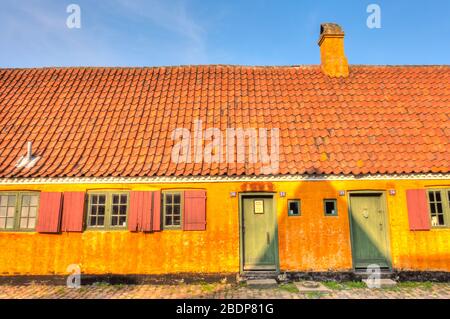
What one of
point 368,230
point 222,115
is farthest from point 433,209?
point 222,115

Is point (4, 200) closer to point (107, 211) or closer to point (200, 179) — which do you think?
point (107, 211)

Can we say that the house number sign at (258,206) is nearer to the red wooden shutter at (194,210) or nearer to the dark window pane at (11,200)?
the red wooden shutter at (194,210)

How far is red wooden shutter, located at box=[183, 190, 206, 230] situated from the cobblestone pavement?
1.53m

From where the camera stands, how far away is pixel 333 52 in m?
12.4

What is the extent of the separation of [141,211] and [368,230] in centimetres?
619

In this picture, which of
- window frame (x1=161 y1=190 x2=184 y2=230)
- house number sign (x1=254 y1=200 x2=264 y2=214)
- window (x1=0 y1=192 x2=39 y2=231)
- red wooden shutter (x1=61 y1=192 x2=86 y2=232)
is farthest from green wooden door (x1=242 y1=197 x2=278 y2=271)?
window (x1=0 y1=192 x2=39 y2=231)

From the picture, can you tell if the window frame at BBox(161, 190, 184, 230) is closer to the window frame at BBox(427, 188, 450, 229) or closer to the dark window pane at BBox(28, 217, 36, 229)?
the dark window pane at BBox(28, 217, 36, 229)

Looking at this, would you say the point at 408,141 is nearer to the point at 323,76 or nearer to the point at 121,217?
the point at 323,76

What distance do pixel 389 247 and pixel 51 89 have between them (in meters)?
12.2

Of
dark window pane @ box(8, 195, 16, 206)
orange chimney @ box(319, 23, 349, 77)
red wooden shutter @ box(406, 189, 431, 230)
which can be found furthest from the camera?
orange chimney @ box(319, 23, 349, 77)

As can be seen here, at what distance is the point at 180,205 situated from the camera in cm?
870

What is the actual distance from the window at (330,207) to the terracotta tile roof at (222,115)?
32.0 inches

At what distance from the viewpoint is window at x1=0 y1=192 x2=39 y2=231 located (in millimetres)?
8695

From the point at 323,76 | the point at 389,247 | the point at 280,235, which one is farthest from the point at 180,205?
the point at 323,76
